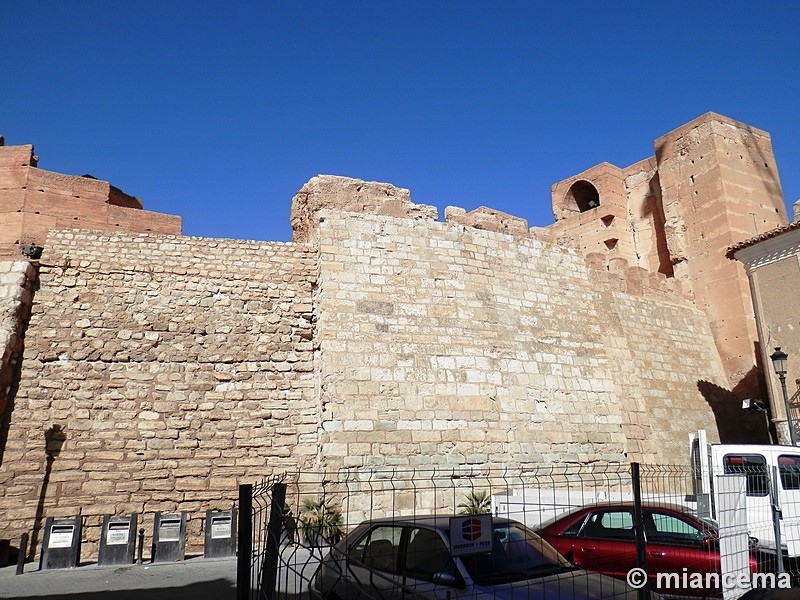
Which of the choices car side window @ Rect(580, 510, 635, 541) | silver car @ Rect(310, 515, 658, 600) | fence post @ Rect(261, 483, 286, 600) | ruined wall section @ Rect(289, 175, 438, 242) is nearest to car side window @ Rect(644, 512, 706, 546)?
car side window @ Rect(580, 510, 635, 541)

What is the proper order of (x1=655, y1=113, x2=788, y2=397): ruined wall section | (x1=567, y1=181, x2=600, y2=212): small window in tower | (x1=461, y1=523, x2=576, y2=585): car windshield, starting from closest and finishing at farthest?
(x1=461, y1=523, x2=576, y2=585): car windshield, (x1=655, y1=113, x2=788, y2=397): ruined wall section, (x1=567, y1=181, x2=600, y2=212): small window in tower

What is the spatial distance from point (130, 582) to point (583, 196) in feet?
75.4

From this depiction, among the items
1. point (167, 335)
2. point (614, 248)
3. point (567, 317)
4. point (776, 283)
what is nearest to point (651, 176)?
point (614, 248)

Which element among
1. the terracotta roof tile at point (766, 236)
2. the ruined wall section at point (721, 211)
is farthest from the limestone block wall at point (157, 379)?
the ruined wall section at point (721, 211)

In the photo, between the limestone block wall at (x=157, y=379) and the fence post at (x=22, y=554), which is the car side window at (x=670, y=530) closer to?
the limestone block wall at (x=157, y=379)

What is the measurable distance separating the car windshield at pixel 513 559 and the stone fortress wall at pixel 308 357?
5269 mm

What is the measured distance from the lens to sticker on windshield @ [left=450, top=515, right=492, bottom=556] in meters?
4.20

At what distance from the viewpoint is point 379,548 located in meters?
4.87

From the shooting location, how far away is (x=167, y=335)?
10.6 metres

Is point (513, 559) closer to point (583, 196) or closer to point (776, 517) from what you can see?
point (776, 517)

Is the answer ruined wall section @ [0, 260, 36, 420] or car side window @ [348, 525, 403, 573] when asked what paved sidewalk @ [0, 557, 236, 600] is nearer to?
car side window @ [348, 525, 403, 573]

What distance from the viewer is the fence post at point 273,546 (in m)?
3.97

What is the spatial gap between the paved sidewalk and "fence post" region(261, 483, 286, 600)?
286 centimetres

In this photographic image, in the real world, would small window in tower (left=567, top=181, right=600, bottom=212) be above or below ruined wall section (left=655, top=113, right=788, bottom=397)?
above
